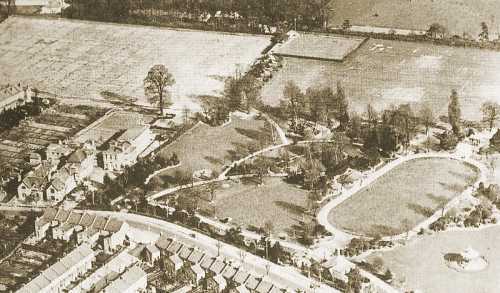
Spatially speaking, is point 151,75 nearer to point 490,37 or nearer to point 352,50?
point 352,50

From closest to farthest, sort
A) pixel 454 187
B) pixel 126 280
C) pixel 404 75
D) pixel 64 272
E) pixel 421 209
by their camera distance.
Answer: pixel 126 280 → pixel 64 272 → pixel 421 209 → pixel 454 187 → pixel 404 75

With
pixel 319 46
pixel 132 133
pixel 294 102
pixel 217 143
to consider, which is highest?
pixel 319 46

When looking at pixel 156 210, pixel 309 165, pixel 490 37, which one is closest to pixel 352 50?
pixel 490 37

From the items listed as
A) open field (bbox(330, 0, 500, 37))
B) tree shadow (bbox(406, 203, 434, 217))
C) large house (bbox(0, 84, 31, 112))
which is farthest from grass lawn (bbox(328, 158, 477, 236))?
large house (bbox(0, 84, 31, 112))

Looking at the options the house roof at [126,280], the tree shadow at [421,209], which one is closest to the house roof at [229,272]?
the house roof at [126,280]

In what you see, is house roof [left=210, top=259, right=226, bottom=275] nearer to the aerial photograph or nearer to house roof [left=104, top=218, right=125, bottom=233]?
the aerial photograph

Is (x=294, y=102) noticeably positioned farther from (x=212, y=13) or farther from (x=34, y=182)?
(x=212, y=13)

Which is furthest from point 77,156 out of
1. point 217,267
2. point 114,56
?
point 114,56
